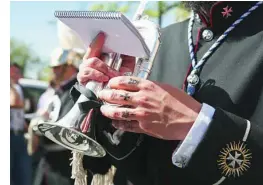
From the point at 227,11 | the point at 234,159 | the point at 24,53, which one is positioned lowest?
the point at 24,53

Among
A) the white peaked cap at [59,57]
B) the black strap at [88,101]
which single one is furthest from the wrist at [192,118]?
the white peaked cap at [59,57]

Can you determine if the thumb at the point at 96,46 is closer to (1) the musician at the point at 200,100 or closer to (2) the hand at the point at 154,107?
(1) the musician at the point at 200,100

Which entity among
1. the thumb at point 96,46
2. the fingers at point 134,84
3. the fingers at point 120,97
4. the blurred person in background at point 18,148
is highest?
the thumb at point 96,46

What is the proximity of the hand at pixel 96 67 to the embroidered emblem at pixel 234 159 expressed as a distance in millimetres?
368

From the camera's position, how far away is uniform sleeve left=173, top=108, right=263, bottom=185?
1143mm

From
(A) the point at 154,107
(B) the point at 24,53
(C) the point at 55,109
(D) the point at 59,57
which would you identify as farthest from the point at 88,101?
(B) the point at 24,53

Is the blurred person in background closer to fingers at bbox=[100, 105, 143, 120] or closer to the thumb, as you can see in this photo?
the thumb

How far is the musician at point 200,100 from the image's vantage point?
1.11 metres

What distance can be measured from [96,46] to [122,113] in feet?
0.89

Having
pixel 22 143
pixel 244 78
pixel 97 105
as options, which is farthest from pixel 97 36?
pixel 22 143

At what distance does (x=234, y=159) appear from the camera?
1161mm

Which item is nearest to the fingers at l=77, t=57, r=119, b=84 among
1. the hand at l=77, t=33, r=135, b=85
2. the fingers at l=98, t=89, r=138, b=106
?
the hand at l=77, t=33, r=135, b=85

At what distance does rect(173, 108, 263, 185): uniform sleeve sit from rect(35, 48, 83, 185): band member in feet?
5.04

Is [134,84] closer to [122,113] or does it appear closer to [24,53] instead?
[122,113]
